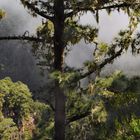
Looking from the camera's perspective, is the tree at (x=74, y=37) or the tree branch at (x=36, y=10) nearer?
the tree at (x=74, y=37)

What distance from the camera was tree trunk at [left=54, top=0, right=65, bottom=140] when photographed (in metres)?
12.4

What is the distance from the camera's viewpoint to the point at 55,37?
12578mm

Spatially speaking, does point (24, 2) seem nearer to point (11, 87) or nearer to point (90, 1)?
point (90, 1)

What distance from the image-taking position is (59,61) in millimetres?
12664

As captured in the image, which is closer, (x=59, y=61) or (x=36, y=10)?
(x=36, y=10)

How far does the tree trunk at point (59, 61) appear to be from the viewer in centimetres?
1241

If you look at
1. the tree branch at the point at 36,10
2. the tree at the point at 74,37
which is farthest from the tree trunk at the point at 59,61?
the tree branch at the point at 36,10

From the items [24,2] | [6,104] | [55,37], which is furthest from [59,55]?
[6,104]

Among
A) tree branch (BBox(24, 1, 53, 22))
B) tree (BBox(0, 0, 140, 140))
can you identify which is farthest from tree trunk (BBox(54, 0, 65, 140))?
tree branch (BBox(24, 1, 53, 22))

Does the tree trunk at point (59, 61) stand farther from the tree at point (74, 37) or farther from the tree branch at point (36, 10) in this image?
the tree branch at point (36, 10)

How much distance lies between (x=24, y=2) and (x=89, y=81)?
2358 mm

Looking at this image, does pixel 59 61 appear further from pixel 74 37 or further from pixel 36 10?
pixel 36 10

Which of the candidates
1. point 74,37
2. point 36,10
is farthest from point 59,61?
point 36,10

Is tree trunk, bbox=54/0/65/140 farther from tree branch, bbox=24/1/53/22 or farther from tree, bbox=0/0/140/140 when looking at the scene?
tree branch, bbox=24/1/53/22
